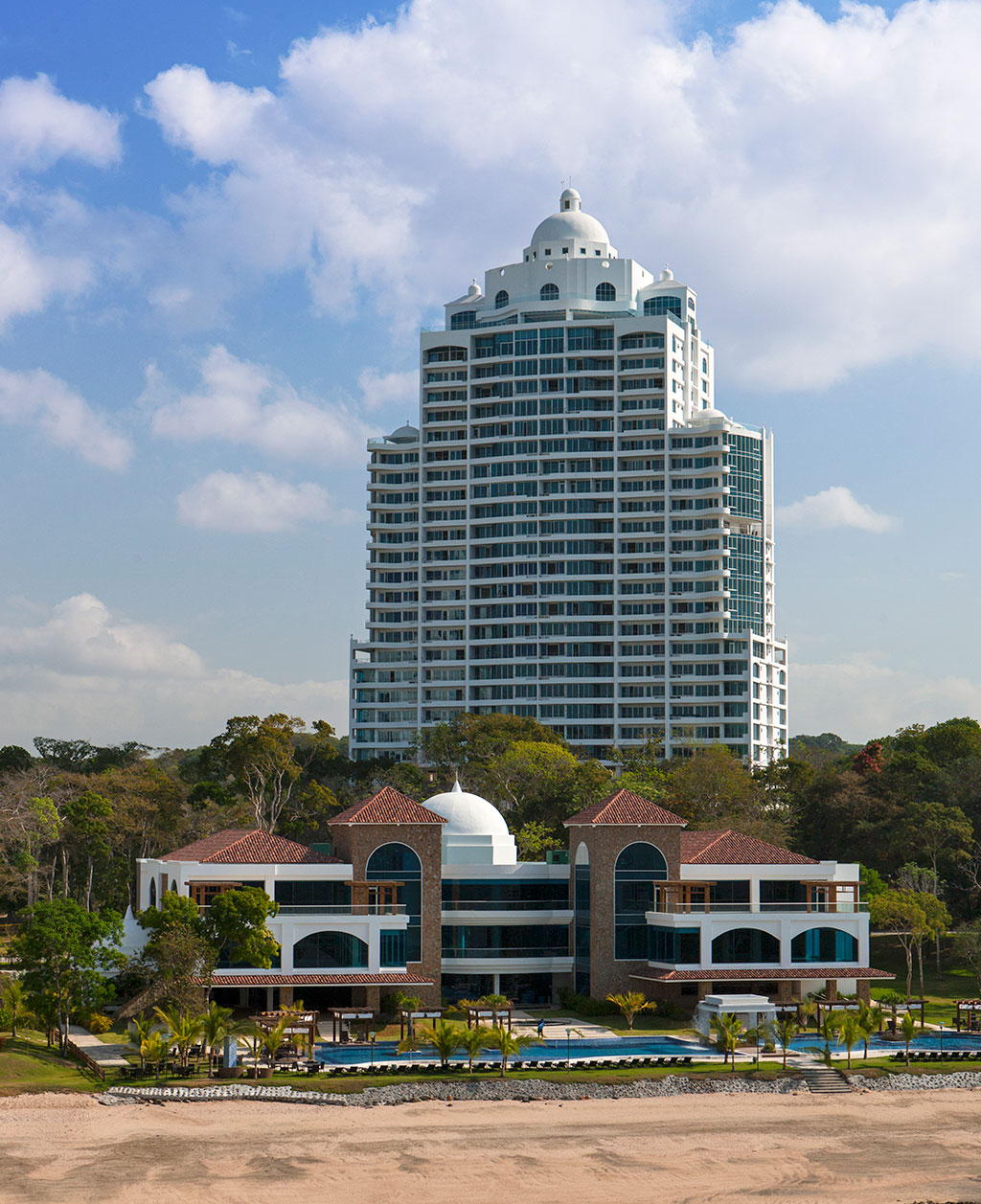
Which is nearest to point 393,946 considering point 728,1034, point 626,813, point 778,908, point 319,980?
point 319,980

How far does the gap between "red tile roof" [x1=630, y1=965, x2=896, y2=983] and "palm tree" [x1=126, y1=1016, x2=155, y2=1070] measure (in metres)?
21.1

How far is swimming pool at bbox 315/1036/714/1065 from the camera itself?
55.5 metres

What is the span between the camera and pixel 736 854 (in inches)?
2707

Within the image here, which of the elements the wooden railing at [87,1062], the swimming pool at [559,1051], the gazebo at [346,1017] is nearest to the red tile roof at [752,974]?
the swimming pool at [559,1051]

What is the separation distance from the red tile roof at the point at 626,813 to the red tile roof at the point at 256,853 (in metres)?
11.5

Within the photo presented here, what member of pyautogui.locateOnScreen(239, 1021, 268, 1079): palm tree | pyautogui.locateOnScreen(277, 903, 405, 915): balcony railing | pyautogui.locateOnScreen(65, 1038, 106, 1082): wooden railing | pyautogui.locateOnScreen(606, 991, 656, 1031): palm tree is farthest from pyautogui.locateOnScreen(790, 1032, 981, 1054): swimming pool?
pyautogui.locateOnScreen(65, 1038, 106, 1082): wooden railing

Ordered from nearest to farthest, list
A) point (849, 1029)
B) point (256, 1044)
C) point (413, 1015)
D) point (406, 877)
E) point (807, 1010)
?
→ point (256, 1044) → point (849, 1029) → point (413, 1015) → point (807, 1010) → point (406, 877)

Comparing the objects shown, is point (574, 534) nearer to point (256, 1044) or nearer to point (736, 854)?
point (736, 854)

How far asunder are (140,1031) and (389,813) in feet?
52.9

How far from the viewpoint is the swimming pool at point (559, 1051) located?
5553cm

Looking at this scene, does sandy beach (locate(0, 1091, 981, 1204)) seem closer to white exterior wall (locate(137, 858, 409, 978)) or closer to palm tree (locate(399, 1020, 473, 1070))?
palm tree (locate(399, 1020, 473, 1070))

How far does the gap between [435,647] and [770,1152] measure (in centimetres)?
10234

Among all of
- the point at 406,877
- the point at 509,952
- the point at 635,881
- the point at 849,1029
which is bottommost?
the point at 849,1029

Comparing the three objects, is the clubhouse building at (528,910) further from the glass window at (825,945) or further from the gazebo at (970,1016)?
the gazebo at (970,1016)
